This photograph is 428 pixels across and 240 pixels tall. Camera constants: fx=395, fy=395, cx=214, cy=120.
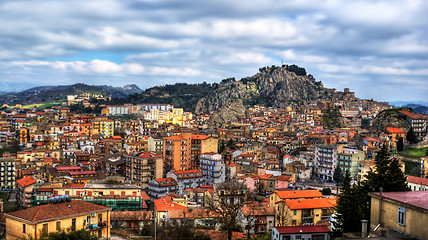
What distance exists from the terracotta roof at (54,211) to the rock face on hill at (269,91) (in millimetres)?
104288

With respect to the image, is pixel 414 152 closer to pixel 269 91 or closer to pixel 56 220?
pixel 56 220

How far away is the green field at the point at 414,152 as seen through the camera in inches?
2098

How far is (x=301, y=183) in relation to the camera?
46906 millimetres

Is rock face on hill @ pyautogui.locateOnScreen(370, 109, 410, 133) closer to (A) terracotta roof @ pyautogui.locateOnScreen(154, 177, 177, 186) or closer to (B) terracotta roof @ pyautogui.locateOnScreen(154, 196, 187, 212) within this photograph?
(A) terracotta roof @ pyautogui.locateOnScreen(154, 177, 177, 186)

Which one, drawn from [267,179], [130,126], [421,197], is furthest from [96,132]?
[421,197]

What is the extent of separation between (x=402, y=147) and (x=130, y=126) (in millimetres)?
55375

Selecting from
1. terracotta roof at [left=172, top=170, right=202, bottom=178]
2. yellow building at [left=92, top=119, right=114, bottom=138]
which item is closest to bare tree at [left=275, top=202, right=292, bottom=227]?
terracotta roof at [left=172, top=170, right=202, bottom=178]

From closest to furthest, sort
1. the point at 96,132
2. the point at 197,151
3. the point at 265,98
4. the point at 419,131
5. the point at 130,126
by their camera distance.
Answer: the point at 197,151 → the point at 419,131 → the point at 96,132 → the point at 130,126 → the point at 265,98

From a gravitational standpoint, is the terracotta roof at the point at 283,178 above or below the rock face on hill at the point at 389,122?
below

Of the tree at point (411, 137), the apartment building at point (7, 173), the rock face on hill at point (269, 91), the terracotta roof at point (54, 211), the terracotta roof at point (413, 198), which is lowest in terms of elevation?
the apartment building at point (7, 173)

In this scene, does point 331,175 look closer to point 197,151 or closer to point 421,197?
point 197,151

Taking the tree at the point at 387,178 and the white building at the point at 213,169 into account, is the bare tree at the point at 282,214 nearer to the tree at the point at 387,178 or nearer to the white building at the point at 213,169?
the tree at the point at 387,178

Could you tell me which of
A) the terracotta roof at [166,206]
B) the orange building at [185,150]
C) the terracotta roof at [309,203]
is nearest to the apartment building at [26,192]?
the terracotta roof at [166,206]

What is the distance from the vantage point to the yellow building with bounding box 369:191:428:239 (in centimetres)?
1362
